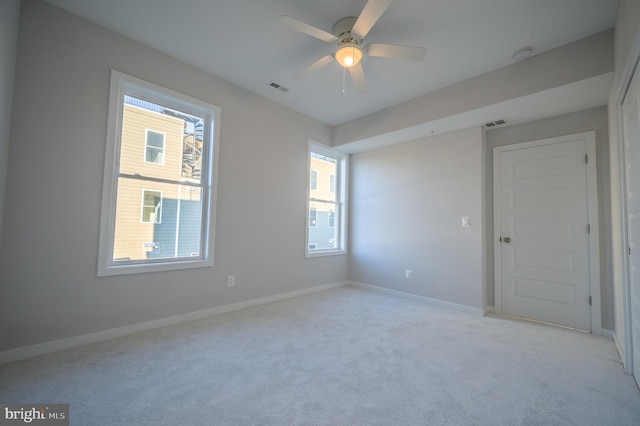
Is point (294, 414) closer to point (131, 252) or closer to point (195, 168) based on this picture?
point (131, 252)

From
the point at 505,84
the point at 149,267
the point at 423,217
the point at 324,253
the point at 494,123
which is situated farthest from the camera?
the point at 324,253

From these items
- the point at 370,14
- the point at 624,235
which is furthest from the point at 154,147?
the point at 624,235

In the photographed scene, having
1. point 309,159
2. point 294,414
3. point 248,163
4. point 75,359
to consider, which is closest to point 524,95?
point 309,159

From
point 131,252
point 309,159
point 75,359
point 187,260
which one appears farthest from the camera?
point 309,159

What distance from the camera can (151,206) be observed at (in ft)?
9.37

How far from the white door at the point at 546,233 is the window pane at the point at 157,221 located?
383cm

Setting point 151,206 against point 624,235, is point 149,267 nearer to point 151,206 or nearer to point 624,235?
point 151,206

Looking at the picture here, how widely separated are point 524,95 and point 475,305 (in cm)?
245

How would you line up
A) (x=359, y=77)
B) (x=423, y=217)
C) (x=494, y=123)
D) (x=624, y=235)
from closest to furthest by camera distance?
(x=624, y=235), (x=359, y=77), (x=494, y=123), (x=423, y=217)

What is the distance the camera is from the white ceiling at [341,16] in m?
2.16

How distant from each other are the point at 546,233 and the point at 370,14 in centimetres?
311

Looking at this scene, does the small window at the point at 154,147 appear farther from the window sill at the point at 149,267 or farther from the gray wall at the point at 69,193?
the window sill at the point at 149,267

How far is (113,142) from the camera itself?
8.34 ft

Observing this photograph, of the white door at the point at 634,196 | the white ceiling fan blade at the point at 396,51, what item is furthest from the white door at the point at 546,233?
the white ceiling fan blade at the point at 396,51
